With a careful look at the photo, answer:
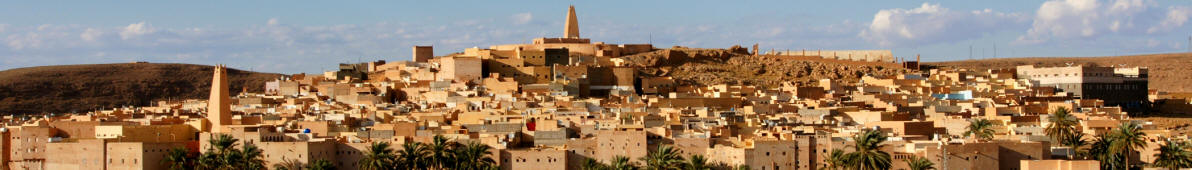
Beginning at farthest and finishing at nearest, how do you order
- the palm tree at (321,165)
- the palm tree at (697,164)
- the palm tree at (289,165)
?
the palm tree at (289,165) → the palm tree at (321,165) → the palm tree at (697,164)

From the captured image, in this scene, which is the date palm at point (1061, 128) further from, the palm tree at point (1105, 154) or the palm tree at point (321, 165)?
the palm tree at point (321, 165)

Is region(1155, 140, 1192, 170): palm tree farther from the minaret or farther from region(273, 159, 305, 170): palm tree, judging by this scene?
the minaret

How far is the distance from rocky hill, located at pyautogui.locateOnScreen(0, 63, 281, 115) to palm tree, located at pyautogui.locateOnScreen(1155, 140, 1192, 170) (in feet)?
144

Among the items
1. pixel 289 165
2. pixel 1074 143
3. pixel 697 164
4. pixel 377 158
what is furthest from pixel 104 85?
pixel 1074 143

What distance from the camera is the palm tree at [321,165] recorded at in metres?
43.5

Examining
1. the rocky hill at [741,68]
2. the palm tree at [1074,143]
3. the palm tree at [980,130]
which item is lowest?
the palm tree at [1074,143]

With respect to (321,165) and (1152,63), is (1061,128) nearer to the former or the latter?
(321,165)

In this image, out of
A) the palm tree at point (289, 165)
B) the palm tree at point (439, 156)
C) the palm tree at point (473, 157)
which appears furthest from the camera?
the palm tree at point (439, 156)

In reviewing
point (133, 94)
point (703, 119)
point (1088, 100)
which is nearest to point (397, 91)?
point (703, 119)

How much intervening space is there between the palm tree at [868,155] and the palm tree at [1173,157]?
6708mm

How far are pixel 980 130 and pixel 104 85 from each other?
51107 millimetres

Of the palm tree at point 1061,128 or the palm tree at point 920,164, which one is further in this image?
the palm tree at point 1061,128

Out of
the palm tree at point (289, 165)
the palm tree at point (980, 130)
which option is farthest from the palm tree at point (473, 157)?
the palm tree at point (980, 130)

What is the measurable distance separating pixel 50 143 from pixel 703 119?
638 inches
